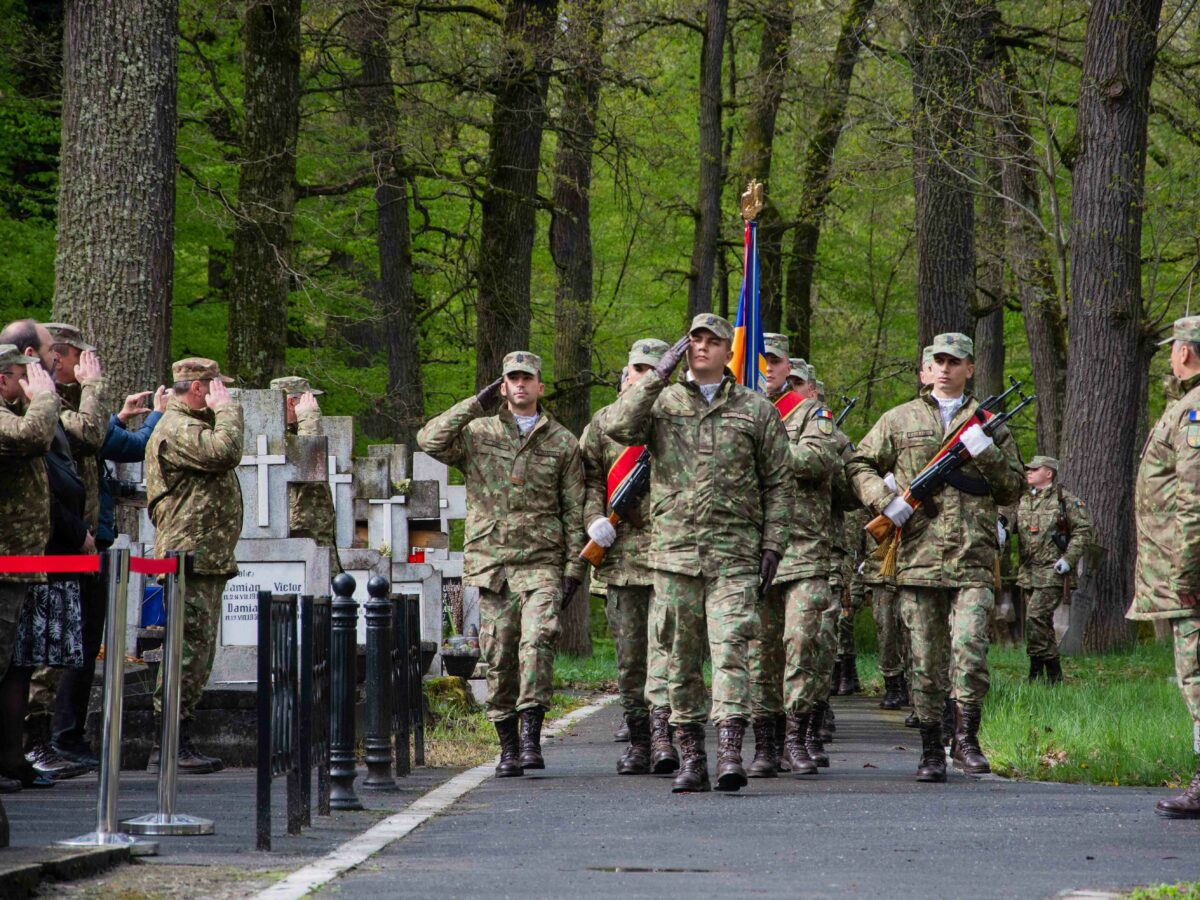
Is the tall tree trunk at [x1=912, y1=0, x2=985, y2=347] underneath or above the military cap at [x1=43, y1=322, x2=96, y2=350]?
above

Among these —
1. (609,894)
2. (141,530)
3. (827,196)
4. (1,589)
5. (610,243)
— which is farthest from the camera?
(610,243)

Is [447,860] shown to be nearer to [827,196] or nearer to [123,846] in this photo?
[123,846]

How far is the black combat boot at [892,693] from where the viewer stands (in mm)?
17094

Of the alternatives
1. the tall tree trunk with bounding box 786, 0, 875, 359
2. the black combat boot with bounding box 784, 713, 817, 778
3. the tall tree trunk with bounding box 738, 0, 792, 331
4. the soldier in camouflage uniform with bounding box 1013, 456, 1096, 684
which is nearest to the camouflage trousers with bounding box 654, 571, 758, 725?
the black combat boot with bounding box 784, 713, 817, 778

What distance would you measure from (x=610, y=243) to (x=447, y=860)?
27.7 metres

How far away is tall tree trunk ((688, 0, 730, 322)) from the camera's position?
25.8m

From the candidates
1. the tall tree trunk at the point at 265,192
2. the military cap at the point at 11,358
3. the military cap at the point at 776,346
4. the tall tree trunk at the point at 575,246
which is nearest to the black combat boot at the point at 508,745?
the military cap at the point at 776,346

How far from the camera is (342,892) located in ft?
21.1

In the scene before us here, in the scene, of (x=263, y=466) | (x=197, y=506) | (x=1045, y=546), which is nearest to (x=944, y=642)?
(x=197, y=506)

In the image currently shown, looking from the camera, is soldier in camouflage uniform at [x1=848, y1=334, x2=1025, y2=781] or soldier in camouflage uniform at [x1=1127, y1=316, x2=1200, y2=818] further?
soldier in camouflage uniform at [x1=848, y1=334, x2=1025, y2=781]

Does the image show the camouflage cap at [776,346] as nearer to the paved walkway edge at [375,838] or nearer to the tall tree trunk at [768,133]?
the paved walkway edge at [375,838]

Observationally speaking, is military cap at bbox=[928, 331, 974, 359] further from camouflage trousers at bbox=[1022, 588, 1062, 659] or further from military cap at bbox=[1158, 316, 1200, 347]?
camouflage trousers at bbox=[1022, 588, 1062, 659]

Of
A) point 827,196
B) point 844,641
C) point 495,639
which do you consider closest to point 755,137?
point 827,196

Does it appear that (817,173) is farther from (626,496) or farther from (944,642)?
(944,642)
